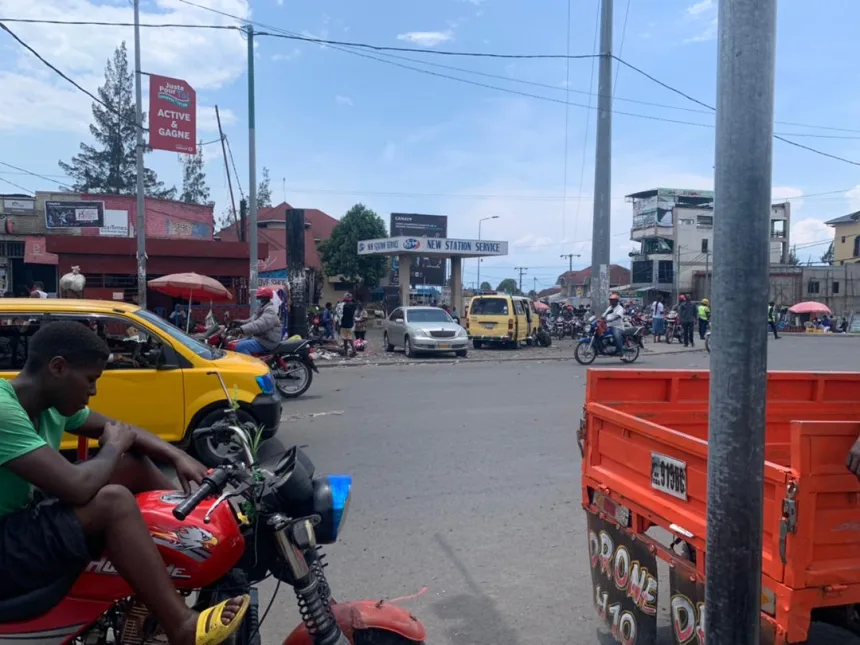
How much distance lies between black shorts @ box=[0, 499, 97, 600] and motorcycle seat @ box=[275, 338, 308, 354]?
28.6 feet

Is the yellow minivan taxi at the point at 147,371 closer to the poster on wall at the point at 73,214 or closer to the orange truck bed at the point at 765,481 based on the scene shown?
the orange truck bed at the point at 765,481

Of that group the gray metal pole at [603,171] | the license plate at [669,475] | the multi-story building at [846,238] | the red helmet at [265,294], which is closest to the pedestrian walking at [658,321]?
the gray metal pole at [603,171]

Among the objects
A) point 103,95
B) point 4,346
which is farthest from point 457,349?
point 103,95

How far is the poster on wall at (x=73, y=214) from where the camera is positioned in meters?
31.7

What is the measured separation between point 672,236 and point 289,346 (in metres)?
64.4

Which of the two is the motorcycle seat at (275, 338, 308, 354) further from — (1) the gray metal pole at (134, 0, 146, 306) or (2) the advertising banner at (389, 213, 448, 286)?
(2) the advertising banner at (389, 213, 448, 286)

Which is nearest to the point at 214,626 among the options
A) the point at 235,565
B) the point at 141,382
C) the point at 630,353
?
the point at 235,565

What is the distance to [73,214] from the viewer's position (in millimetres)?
31734

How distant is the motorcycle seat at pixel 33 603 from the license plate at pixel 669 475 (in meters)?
2.25

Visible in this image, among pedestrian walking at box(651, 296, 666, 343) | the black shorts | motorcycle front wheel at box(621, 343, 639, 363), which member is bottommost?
motorcycle front wheel at box(621, 343, 639, 363)

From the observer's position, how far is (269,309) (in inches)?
427

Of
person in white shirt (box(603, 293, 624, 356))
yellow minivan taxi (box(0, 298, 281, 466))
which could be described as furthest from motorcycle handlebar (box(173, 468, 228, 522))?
person in white shirt (box(603, 293, 624, 356))

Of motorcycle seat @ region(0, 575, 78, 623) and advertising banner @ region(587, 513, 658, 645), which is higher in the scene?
motorcycle seat @ region(0, 575, 78, 623)

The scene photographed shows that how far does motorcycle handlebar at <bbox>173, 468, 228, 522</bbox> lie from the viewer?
213 centimetres
